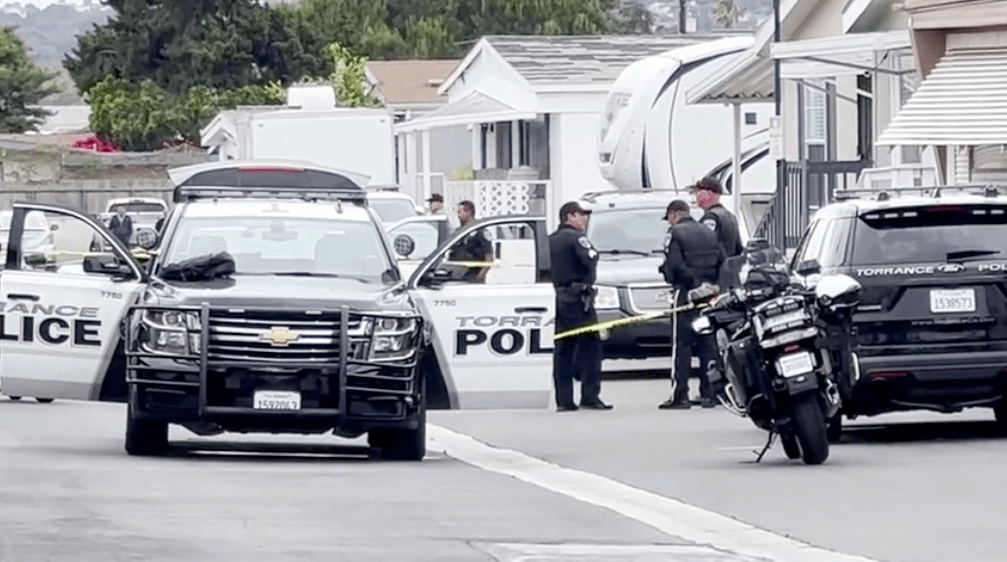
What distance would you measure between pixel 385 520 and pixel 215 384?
136 inches

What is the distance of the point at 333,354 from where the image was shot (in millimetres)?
15719

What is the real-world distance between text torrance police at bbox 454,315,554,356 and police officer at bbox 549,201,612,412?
4.75 metres

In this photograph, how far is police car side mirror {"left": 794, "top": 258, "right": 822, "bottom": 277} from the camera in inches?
651

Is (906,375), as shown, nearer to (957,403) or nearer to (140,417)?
(957,403)

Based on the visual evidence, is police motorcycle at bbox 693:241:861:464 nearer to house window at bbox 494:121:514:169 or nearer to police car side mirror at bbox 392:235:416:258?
police car side mirror at bbox 392:235:416:258

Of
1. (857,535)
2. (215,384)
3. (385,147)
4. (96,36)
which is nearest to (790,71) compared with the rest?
(385,147)

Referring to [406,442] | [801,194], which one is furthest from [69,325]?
[801,194]

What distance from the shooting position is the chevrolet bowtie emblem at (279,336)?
15.6 meters

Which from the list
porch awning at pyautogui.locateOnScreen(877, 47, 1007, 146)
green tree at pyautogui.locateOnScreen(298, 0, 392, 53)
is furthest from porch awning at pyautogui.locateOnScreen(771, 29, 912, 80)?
green tree at pyautogui.locateOnScreen(298, 0, 392, 53)

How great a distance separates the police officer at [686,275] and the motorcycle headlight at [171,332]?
692cm

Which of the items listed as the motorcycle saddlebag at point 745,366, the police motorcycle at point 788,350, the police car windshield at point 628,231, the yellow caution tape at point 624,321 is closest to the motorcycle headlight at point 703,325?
the police motorcycle at point 788,350

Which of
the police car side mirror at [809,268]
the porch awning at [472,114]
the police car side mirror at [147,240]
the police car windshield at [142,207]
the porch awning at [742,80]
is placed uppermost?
the porch awning at [742,80]

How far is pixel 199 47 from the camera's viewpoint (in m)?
87.8

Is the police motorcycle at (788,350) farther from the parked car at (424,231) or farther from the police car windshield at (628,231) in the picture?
the parked car at (424,231)
